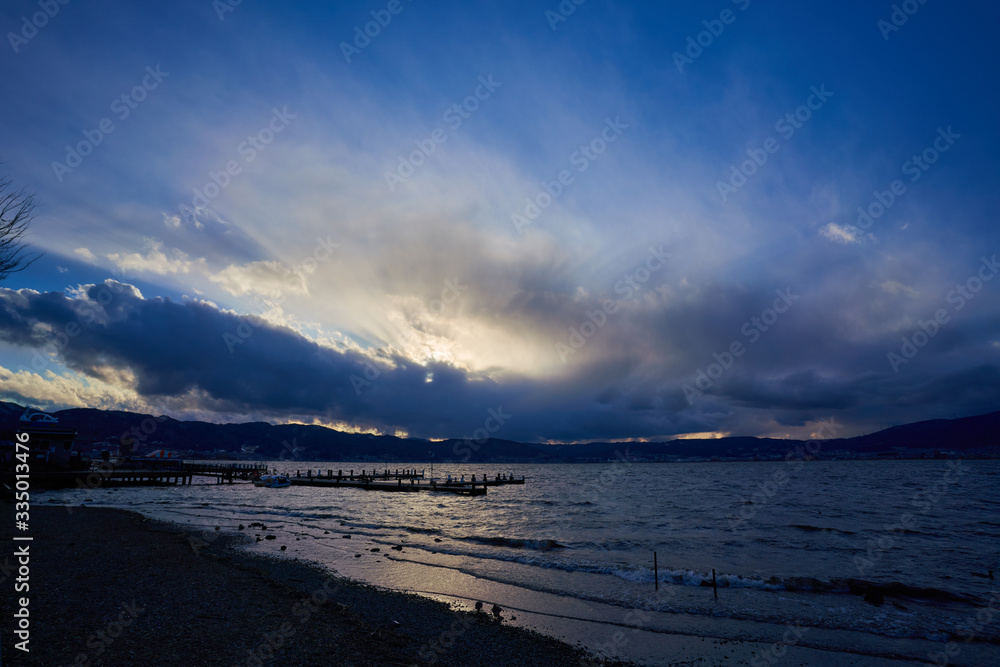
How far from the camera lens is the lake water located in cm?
1502

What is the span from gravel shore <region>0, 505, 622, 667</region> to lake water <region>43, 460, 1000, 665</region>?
2.06 metres

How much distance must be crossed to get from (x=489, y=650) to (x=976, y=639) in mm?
15491

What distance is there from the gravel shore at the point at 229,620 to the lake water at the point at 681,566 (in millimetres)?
2059

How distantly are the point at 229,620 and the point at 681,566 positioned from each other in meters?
19.7

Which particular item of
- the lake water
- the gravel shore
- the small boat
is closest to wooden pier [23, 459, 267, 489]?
the lake water

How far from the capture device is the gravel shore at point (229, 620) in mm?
9734

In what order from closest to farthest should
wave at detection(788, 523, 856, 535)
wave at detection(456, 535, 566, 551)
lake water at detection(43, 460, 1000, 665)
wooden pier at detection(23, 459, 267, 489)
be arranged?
lake water at detection(43, 460, 1000, 665) → wave at detection(456, 535, 566, 551) → wave at detection(788, 523, 856, 535) → wooden pier at detection(23, 459, 267, 489)

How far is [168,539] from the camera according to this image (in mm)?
24406

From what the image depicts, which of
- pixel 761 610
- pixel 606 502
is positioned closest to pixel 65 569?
pixel 761 610

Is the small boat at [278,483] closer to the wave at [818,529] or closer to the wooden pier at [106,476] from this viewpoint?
the wooden pier at [106,476]

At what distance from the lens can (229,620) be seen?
39.7 ft

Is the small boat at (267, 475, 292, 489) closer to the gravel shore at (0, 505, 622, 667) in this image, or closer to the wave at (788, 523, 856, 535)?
the gravel shore at (0, 505, 622, 667)

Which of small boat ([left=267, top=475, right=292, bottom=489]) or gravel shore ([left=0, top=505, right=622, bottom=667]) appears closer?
gravel shore ([left=0, top=505, right=622, bottom=667])

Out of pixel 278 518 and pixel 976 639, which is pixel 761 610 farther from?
pixel 278 518
